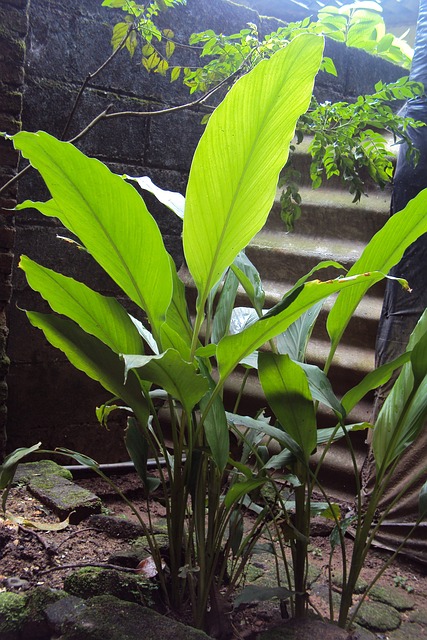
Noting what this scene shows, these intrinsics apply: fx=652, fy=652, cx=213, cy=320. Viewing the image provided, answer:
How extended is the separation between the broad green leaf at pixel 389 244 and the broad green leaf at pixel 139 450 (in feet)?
1.73

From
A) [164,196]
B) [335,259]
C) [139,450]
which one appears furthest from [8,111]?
[335,259]

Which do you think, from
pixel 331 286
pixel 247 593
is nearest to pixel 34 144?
pixel 331 286

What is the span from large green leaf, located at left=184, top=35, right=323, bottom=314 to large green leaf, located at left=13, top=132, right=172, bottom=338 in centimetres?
9

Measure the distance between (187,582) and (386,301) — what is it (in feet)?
4.80

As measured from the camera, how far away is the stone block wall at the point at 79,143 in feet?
9.05

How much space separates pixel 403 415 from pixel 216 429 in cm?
44

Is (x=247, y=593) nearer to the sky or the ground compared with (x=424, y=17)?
nearer to the ground

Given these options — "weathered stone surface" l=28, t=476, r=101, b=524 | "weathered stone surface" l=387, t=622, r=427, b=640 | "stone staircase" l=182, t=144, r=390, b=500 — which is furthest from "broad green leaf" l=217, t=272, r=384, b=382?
"stone staircase" l=182, t=144, r=390, b=500

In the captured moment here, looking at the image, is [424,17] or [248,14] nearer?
[424,17]

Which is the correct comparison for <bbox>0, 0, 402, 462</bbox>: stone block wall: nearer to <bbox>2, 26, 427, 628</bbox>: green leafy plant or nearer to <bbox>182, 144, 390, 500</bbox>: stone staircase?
<bbox>182, 144, 390, 500</bbox>: stone staircase

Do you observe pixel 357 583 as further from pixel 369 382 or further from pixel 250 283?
pixel 250 283

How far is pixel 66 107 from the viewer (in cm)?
280

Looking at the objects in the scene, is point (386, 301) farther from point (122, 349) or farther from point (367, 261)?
point (122, 349)

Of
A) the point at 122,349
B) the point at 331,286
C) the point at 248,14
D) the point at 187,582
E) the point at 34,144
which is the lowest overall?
the point at 187,582
